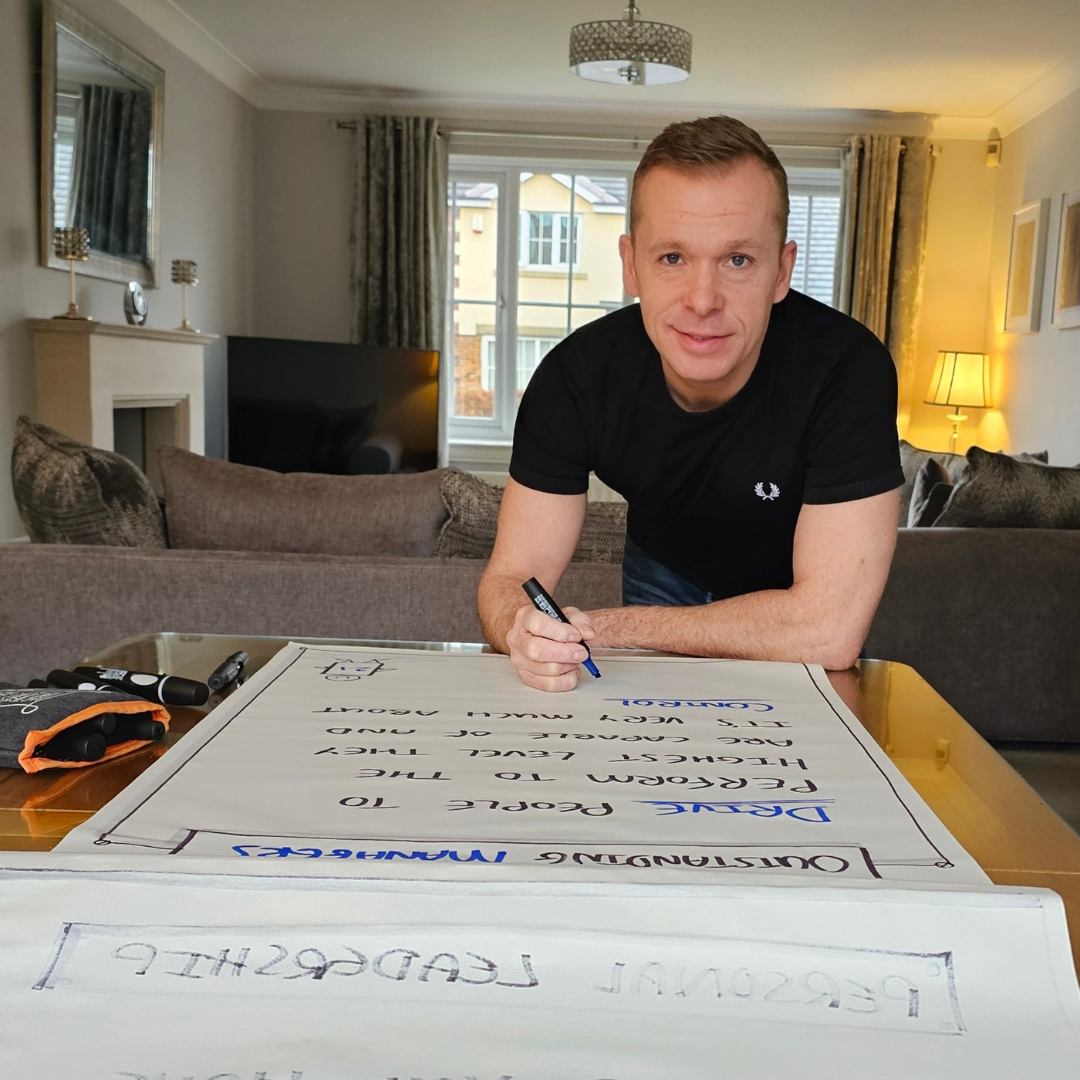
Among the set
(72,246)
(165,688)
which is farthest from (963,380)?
(165,688)

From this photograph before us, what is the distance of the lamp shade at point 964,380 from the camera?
20.7 feet

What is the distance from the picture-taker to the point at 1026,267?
→ 5832 millimetres

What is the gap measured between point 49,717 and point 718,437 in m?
0.88

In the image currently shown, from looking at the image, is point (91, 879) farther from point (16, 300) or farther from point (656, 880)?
point (16, 300)

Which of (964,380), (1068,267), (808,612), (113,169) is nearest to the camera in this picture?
(808,612)

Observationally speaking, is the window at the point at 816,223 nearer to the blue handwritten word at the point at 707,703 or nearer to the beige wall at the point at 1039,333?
the beige wall at the point at 1039,333

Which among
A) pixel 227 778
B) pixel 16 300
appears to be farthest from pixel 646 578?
pixel 16 300

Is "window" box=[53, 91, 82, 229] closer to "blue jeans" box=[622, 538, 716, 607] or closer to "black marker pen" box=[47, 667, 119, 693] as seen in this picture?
"blue jeans" box=[622, 538, 716, 607]

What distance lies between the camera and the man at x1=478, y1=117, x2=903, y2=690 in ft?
3.78

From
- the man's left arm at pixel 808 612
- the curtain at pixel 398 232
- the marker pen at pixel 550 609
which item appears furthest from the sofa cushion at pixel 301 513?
the curtain at pixel 398 232

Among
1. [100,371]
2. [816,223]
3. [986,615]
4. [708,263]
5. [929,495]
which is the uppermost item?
[816,223]

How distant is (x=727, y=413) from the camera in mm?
1350

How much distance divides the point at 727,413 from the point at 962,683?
1626mm

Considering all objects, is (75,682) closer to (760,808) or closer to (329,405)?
(760,808)
